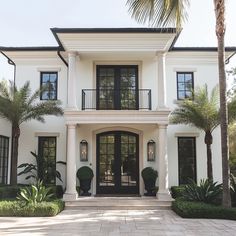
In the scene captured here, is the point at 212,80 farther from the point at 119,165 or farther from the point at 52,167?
the point at 52,167

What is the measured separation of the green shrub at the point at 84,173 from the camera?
14648 mm

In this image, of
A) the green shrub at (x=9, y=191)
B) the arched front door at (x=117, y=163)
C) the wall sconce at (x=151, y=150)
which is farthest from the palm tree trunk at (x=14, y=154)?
the wall sconce at (x=151, y=150)

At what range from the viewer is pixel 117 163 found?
51.1ft

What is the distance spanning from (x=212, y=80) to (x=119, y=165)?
5.71 metres

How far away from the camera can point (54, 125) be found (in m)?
15.8

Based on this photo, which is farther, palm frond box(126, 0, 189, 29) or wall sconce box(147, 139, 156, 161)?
wall sconce box(147, 139, 156, 161)

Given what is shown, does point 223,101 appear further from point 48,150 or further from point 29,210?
point 48,150

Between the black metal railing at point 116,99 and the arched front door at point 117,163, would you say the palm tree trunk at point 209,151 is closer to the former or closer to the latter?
the black metal railing at point 116,99

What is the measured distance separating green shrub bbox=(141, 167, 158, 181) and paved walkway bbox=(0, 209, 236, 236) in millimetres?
2774

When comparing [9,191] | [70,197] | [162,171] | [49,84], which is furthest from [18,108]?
[162,171]

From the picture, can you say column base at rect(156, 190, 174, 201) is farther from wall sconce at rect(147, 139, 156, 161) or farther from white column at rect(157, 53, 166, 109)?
white column at rect(157, 53, 166, 109)

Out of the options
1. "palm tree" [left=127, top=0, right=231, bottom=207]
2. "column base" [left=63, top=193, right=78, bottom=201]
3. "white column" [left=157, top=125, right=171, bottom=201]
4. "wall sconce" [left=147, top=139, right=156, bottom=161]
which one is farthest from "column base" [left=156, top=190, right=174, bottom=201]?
"column base" [left=63, top=193, right=78, bottom=201]

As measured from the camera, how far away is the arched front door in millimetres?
15492

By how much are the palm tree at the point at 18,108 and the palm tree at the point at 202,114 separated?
16.3 feet
